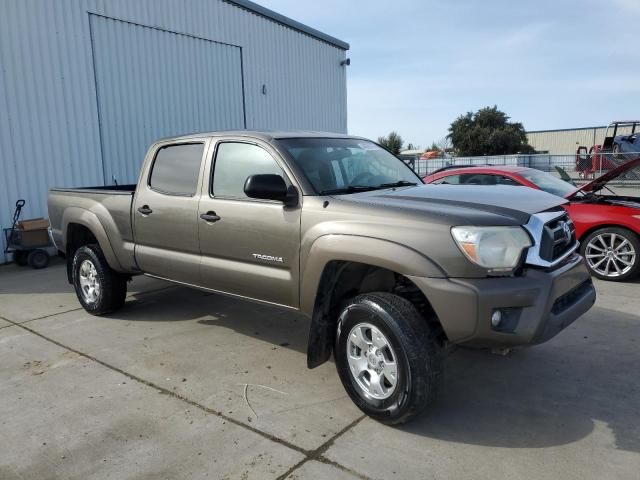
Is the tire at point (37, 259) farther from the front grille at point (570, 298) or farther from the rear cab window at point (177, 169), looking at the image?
the front grille at point (570, 298)

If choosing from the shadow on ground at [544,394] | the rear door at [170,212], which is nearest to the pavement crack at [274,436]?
the shadow on ground at [544,394]

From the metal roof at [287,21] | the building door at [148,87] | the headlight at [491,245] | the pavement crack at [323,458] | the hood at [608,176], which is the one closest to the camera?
the pavement crack at [323,458]

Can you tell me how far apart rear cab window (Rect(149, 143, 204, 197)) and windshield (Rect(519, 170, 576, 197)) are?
5442 mm

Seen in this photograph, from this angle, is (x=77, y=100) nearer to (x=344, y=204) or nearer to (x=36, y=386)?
(x=36, y=386)

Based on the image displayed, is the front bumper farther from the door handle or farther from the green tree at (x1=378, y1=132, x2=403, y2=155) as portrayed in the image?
the green tree at (x1=378, y1=132, x2=403, y2=155)

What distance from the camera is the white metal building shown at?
949 cm

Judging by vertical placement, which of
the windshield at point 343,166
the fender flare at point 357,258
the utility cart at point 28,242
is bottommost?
the utility cart at point 28,242

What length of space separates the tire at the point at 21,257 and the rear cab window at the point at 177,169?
5.43 m

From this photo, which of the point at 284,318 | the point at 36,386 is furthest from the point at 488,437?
the point at 36,386

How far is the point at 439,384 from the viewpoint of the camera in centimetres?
314

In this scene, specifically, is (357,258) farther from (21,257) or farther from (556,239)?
(21,257)

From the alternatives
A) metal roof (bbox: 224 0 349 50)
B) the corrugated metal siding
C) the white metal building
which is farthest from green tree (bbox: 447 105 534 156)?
the white metal building

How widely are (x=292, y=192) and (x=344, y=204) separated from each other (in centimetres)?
41

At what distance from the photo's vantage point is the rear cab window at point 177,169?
466cm
